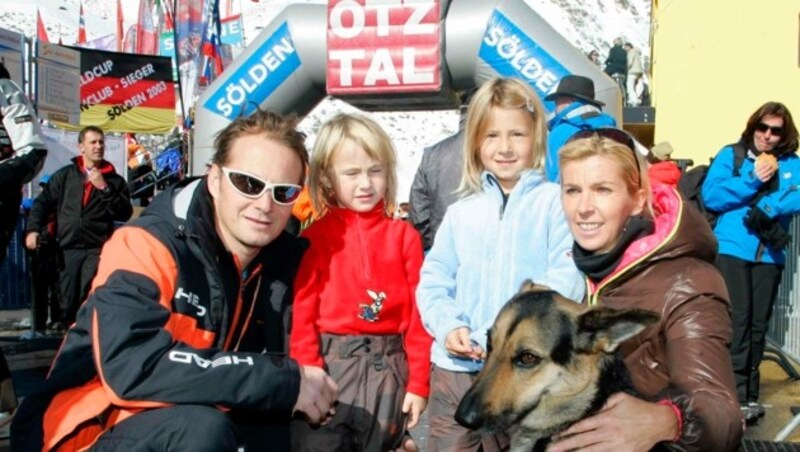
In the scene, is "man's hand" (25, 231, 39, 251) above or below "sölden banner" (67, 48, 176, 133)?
below

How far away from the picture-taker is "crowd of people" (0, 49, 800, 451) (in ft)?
7.50

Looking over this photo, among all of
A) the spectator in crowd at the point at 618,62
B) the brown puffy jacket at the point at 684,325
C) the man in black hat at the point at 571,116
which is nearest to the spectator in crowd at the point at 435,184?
the man in black hat at the point at 571,116

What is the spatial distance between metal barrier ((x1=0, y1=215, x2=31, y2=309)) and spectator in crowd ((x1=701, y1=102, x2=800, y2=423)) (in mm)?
10430

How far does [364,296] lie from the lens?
3.26 metres

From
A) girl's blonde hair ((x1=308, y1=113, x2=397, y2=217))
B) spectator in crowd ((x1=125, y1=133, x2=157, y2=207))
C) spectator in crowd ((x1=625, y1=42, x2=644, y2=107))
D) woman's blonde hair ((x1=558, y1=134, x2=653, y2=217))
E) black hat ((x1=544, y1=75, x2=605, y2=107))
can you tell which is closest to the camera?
woman's blonde hair ((x1=558, y1=134, x2=653, y2=217))

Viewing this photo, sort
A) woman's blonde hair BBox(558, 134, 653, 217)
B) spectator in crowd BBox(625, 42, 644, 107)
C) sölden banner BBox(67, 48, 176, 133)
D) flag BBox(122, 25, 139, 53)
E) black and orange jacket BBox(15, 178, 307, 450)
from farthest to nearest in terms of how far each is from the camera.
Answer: flag BBox(122, 25, 139, 53)
spectator in crowd BBox(625, 42, 644, 107)
sölden banner BBox(67, 48, 176, 133)
woman's blonde hair BBox(558, 134, 653, 217)
black and orange jacket BBox(15, 178, 307, 450)

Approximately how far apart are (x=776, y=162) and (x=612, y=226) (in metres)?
4.37

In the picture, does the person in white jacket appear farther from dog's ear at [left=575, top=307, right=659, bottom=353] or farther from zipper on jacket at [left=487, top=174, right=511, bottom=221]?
dog's ear at [left=575, top=307, right=659, bottom=353]

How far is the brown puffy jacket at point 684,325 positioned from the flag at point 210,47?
59.3 feet

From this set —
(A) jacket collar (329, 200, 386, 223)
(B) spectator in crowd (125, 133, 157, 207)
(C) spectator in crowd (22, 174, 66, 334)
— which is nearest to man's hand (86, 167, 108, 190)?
(C) spectator in crowd (22, 174, 66, 334)

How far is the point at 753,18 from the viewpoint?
14.9 metres

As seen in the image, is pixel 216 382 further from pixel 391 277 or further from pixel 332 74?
pixel 332 74

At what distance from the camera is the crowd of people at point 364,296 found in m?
2.29

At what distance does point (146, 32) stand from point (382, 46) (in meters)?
21.8
